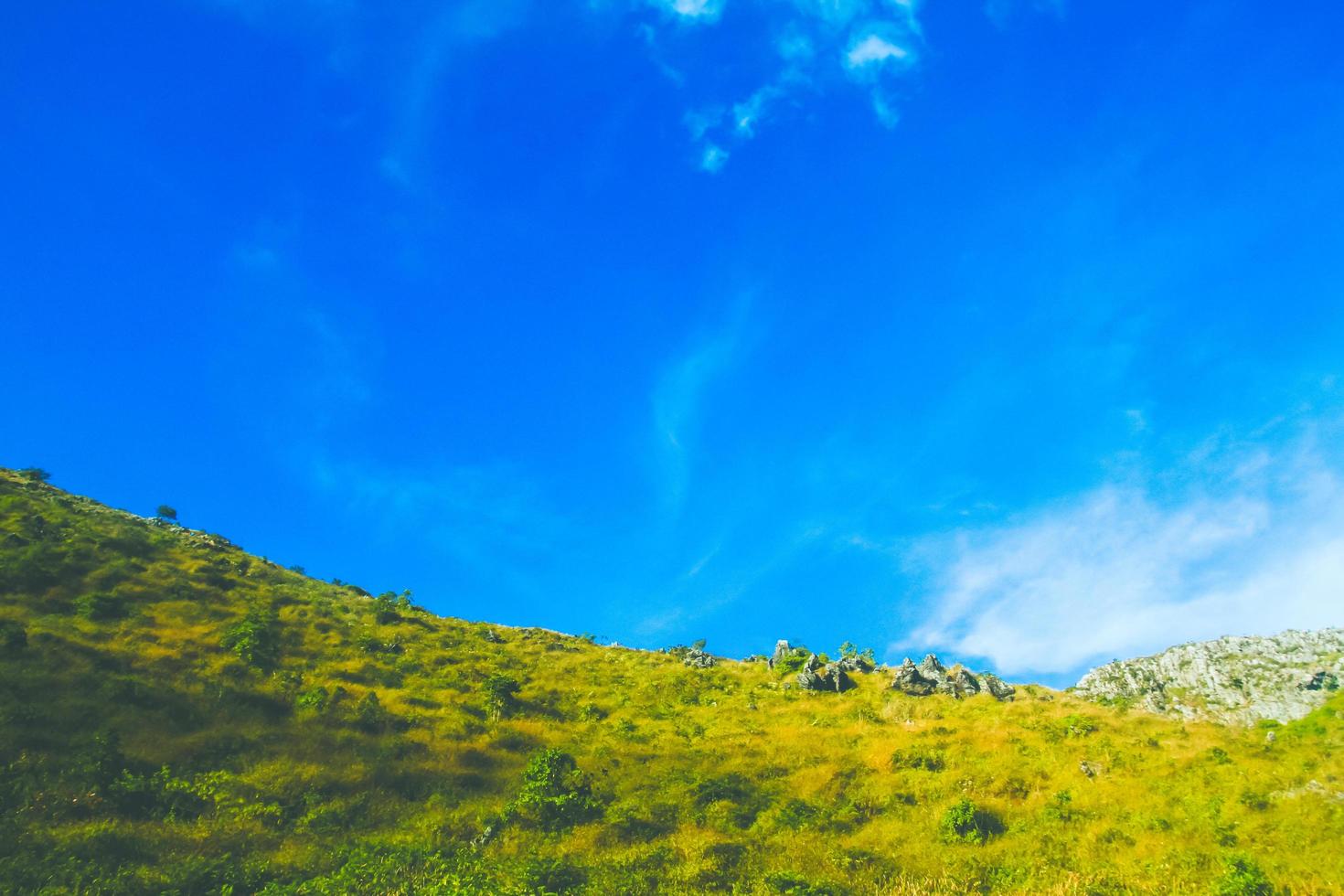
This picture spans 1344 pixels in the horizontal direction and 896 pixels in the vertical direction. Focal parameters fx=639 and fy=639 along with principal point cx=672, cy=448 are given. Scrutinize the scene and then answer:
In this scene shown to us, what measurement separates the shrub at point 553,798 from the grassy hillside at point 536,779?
0.42 feet

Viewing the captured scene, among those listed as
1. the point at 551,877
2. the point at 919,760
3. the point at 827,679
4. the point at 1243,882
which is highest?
the point at 827,679

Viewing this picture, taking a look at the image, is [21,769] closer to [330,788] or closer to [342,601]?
[330,788]

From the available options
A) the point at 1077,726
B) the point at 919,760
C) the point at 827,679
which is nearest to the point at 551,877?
the point at 919,760

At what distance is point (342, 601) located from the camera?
61625 mm

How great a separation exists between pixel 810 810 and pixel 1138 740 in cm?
1878

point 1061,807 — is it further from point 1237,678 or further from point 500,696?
point 500,696

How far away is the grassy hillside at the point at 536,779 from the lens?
64.6ft

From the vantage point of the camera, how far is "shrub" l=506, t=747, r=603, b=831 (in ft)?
81.4

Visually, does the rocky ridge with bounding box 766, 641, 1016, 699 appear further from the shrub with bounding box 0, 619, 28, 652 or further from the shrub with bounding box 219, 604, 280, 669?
the shrub with bounding box 0, 619, 28, 652

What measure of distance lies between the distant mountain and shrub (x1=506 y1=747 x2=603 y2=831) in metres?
35.7

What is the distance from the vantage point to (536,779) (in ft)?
88.9

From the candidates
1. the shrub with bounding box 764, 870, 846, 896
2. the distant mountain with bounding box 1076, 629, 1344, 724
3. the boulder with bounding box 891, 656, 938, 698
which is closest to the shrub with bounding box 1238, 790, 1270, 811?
the distant mountain with bounding box 1076, 629, 1344, 724

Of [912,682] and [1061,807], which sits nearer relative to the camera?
[1061,807]

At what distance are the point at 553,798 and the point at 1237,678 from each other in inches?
1606
